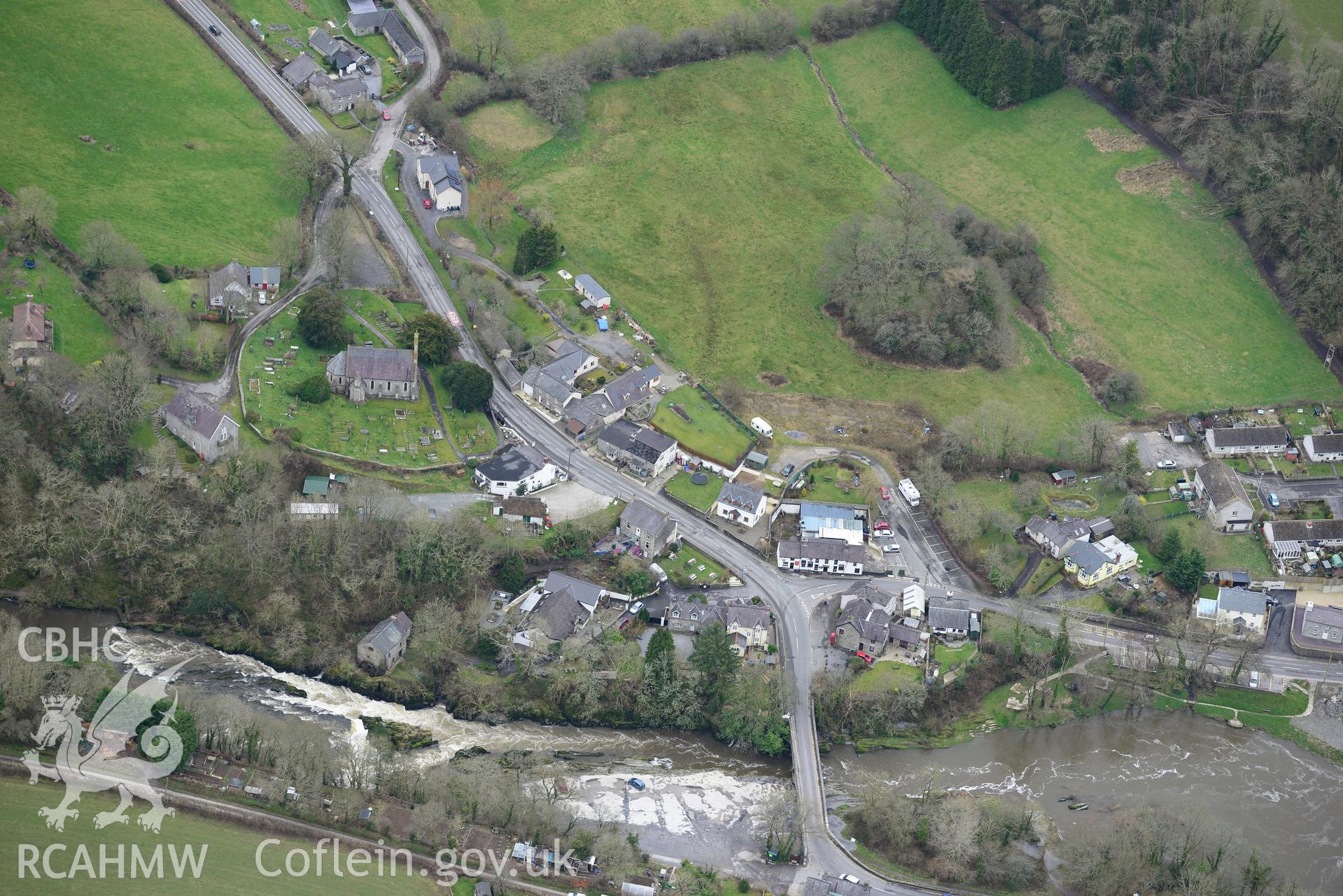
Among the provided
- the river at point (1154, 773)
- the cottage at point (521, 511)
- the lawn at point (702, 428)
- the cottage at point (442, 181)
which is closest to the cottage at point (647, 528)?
the cottage at point (521, 511)

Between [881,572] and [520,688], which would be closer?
[520,688]

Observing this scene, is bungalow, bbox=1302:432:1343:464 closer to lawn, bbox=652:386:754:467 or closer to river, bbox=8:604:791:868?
lawn, bbox=652:386:754:467

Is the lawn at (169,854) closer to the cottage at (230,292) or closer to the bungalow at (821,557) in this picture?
the bungalow at (821,557)

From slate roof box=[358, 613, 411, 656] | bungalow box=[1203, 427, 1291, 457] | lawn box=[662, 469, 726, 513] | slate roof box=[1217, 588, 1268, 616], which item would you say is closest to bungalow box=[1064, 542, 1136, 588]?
slate roof box=[1217, 588, 1268, 616]

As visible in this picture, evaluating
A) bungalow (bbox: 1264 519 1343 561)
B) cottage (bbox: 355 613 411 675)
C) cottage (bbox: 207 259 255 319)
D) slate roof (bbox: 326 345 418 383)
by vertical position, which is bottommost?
cottage (bbox: 355 613 411 675)

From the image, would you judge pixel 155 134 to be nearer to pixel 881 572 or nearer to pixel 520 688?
pixel 520 688

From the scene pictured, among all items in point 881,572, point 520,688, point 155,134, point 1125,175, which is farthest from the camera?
point 1125,175

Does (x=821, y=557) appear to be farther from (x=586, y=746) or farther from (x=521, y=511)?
(x=586, y=746)

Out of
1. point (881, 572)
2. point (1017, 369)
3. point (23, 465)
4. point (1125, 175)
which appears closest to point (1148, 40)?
point (1125, 175)
